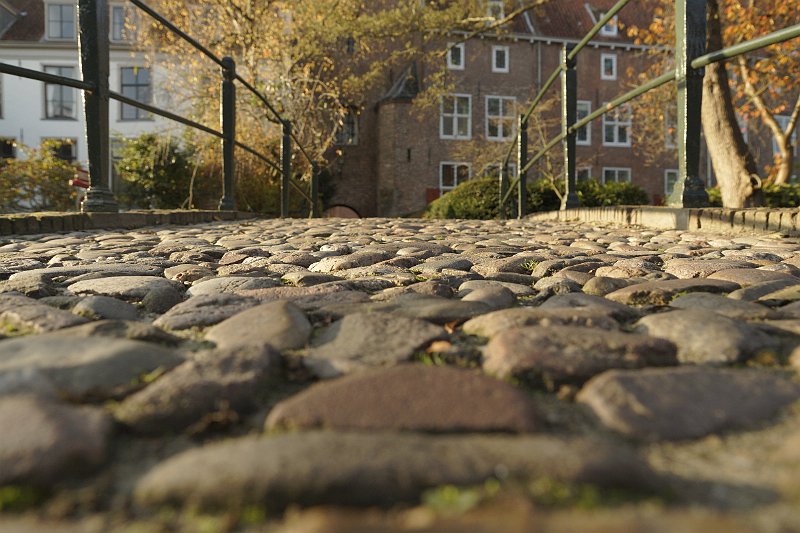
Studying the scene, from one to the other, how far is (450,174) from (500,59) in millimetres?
4767

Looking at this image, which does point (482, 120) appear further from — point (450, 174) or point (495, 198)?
point (495, 198)

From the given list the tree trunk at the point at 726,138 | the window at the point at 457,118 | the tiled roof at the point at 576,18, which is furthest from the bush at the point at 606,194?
the tiled roof at the point at 576,18

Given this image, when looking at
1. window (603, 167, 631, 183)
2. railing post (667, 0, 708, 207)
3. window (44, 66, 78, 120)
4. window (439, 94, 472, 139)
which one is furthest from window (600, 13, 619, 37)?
railing post (667, 0, 708, 207)

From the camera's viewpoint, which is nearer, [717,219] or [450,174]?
[717,219]

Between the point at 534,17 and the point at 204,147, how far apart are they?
1519 centimetres

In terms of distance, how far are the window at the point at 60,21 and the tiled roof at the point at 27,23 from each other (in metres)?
0.62

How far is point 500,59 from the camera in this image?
2244cm

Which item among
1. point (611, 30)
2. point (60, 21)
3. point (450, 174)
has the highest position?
point (611, 30)

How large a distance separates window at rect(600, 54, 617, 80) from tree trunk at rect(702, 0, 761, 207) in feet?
54.2

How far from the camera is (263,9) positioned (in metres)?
13.1

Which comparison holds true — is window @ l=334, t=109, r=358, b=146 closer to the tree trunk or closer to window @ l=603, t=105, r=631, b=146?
window @ l=603, t=105, r=631, b=146

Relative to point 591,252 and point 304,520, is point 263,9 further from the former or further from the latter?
point 304,520

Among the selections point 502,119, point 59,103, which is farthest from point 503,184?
point 59,103

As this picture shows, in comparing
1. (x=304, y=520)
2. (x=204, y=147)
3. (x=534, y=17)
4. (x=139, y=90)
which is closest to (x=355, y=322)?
(x=304, y=520)
